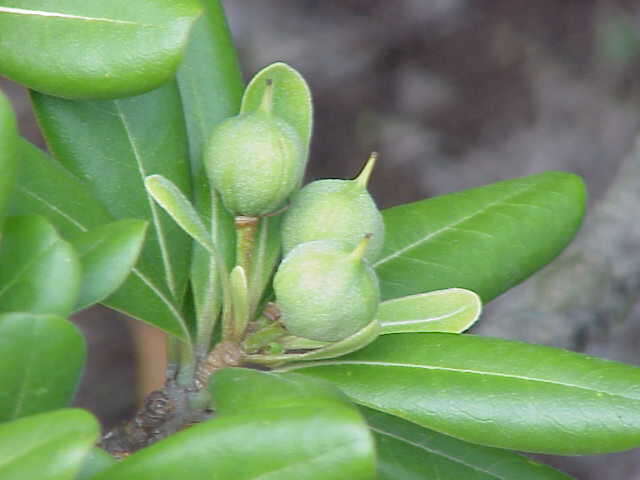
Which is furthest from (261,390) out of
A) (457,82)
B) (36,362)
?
(457,82)

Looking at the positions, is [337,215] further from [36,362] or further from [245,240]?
[36,362]

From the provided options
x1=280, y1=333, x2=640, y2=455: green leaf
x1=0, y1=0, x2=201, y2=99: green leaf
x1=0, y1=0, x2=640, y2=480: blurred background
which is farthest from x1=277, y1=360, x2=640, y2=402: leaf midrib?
x1=0, y1=0, x2=640, y2=480: blurred background

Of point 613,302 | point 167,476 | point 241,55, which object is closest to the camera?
point 167,476

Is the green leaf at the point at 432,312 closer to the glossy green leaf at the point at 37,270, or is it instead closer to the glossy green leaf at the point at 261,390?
the glossy green leaf at the point at 261,390

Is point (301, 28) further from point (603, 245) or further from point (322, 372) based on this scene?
point (322, 372)

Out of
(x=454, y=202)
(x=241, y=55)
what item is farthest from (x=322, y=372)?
(x=241, y=55)

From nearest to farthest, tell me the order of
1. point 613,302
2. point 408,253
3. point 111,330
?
point 408,253 → point 613,302 → point 111,330
